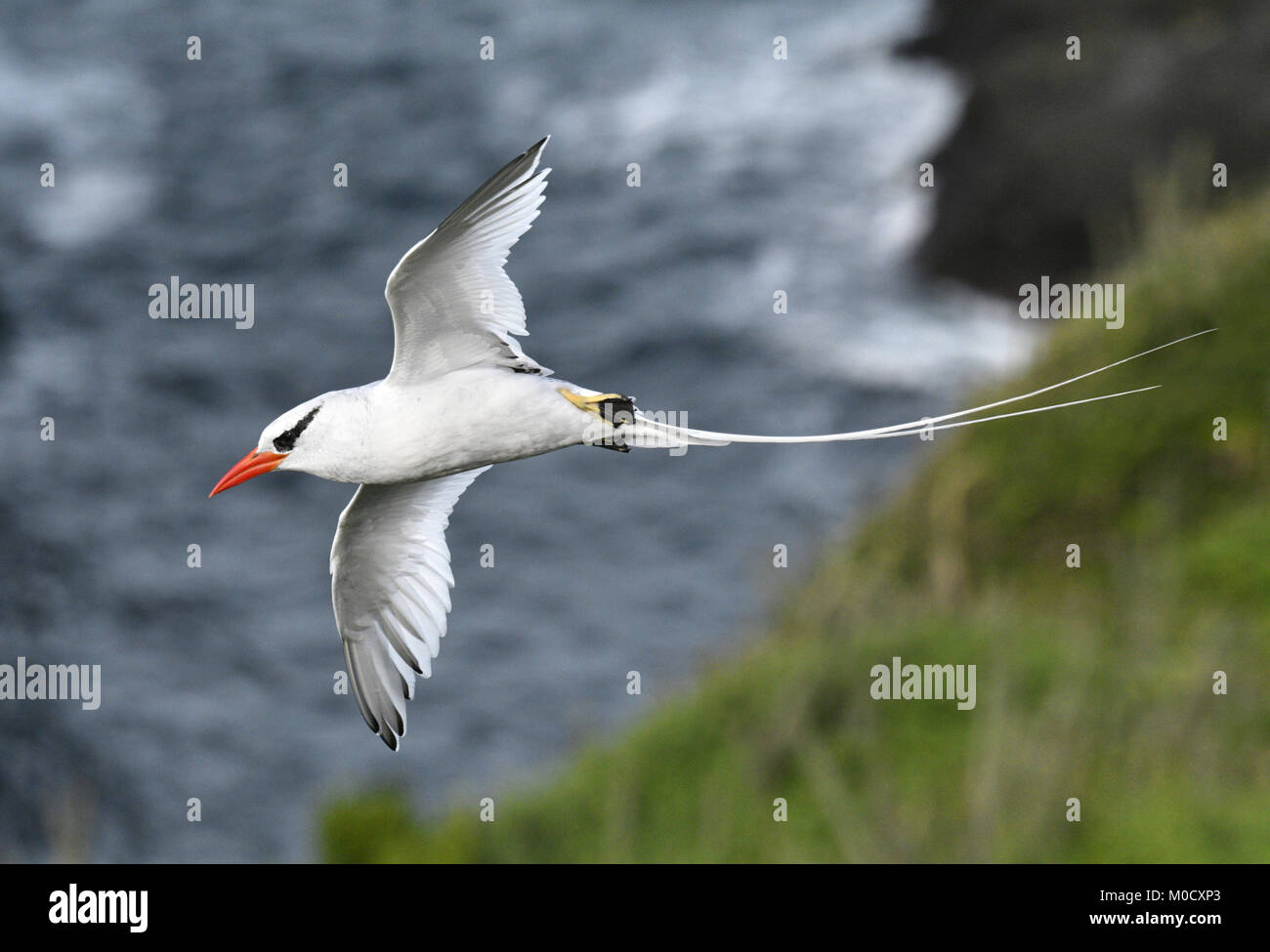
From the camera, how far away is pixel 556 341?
27.6m

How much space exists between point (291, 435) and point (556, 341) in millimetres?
21200

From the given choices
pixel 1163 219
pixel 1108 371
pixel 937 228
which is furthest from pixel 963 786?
pixel 937 228

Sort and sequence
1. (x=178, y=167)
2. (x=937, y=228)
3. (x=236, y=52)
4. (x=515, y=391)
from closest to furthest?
(x=515, y=391) → (x=937, y=228) → (x=178, y=167) → (x=236, y=52)

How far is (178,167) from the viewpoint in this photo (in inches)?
1302

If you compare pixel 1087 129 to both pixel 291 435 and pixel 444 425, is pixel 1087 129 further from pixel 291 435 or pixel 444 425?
pixel 291 435

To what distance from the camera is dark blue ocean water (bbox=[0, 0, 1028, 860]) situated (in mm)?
22219

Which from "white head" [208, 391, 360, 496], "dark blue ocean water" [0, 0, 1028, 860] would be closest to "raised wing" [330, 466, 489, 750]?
"white head" [208, 391, 360, 496]

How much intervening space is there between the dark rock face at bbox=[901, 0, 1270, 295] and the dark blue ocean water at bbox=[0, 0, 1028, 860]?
4.10 ft

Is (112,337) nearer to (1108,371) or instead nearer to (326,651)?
(326,651)

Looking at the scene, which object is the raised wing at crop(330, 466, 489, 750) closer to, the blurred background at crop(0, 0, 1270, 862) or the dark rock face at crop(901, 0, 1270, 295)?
the blurred background at crop(0, 0, 1270, 862)

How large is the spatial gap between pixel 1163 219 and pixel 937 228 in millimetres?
10530

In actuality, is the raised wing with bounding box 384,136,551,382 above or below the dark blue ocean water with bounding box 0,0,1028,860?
below

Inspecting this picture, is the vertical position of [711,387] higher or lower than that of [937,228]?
lower

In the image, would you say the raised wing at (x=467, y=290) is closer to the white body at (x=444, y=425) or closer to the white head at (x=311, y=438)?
the white body at (x=444, y=425)
